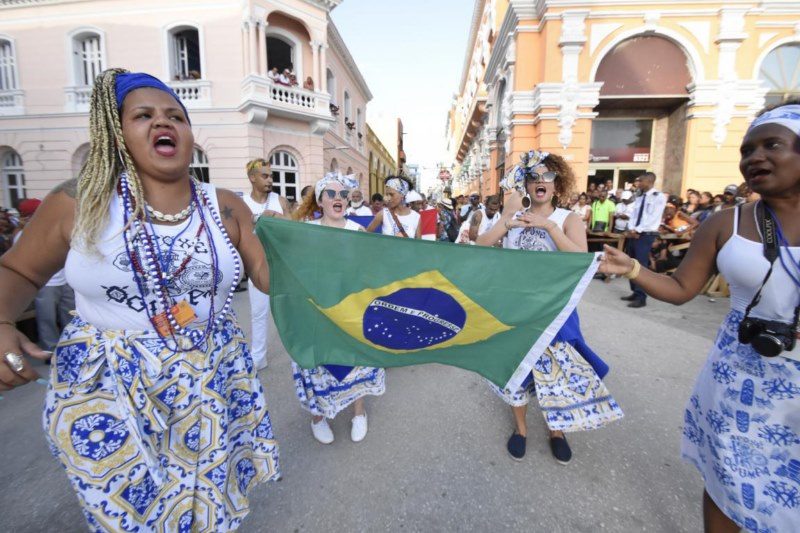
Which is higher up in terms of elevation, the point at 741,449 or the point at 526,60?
the point at 526,60

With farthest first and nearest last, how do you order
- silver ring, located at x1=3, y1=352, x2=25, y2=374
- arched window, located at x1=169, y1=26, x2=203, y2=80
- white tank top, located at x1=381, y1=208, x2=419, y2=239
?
arched window, located at x1=169, y1=26, x2=203, y2=80
white tank top, located at x1=381, y1=208, x2=419, y2=239
silver ring, located at x1=3, y1=352, x2=25, y2=374

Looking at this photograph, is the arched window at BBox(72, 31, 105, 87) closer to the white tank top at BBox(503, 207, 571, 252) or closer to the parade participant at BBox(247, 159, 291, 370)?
the parade participant at BBox(247, 159, 291, 370)

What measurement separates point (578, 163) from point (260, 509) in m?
13.0

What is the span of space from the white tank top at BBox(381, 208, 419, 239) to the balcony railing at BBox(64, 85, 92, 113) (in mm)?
16458

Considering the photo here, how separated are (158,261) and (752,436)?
233cm

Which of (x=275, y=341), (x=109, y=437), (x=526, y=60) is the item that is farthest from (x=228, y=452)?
(x=526, y=60)

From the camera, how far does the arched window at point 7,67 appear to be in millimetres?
14892

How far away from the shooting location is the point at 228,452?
1.51 meters

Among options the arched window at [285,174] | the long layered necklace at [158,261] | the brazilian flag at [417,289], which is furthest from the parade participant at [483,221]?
the arched window at [285,174]

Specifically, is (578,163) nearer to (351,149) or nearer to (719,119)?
(719,119)

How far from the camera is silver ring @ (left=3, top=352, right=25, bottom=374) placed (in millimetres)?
1172

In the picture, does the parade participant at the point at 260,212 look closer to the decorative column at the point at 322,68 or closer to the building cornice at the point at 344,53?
the decorative column at the point at 322,68

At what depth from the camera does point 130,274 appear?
4.25 ft

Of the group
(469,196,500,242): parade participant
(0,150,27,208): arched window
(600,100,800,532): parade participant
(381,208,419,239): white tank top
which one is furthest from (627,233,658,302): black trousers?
(0,150,27,208): arched window
